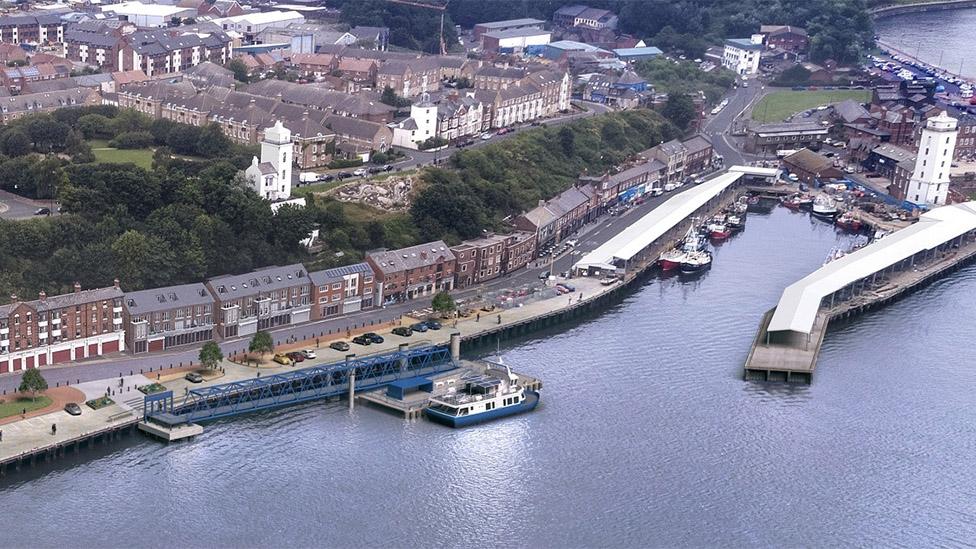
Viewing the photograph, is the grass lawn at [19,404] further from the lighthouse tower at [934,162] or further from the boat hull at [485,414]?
the lighthouse tower at [934,162]

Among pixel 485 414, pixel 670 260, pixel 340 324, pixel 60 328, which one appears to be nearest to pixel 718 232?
pixel 670 260

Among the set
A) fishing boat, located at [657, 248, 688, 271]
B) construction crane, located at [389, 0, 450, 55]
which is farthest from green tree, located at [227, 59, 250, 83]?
fishing boat, located at [657, 248, 688, 271]

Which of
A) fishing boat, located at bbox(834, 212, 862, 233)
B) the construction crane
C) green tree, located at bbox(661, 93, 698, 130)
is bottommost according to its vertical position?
fishing boat, located at bbox(834, 212, 862, 233)

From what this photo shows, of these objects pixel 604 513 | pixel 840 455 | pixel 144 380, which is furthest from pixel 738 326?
pixel 144 380

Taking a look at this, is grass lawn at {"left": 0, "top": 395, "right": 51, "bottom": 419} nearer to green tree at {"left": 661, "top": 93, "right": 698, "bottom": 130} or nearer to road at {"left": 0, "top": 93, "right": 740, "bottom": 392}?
road at {"left": 0, "top": 93, "right": 740, "bottom": 392}

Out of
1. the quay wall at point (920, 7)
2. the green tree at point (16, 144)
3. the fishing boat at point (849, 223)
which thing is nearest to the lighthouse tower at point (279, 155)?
the green tree at point (16, 144)

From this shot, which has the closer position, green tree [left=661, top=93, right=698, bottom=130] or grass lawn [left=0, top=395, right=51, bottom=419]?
grass lawn [left=0, top=395, right=51, bottom=419]

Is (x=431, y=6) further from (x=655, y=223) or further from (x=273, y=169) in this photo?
(x=273, y=169)

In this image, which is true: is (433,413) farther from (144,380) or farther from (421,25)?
(421,25)
